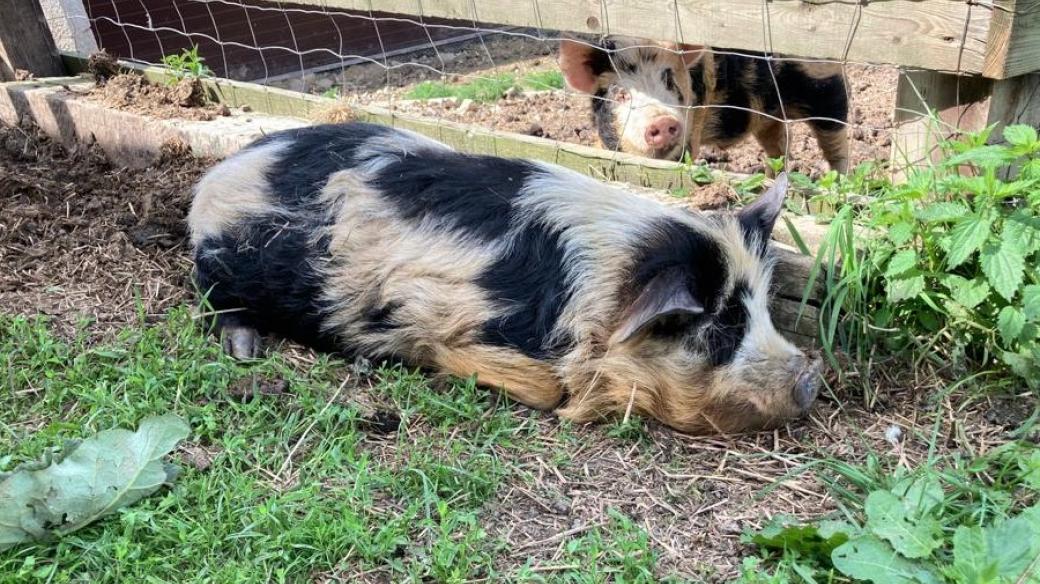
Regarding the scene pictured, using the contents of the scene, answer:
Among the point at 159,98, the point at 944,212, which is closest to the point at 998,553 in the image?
the point at 944,212

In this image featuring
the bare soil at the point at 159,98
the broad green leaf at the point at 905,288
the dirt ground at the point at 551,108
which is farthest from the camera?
the dirt ground at the point at 551,108

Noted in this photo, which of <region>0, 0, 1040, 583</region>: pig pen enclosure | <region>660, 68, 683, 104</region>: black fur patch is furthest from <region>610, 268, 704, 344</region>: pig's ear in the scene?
<region>660, 68, 683, 104</region>: black fur patch

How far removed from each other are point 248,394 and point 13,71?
368 cm

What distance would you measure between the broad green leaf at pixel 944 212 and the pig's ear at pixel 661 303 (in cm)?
68

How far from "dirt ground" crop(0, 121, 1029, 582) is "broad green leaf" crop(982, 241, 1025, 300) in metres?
0.38

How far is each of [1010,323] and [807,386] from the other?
1.82ft

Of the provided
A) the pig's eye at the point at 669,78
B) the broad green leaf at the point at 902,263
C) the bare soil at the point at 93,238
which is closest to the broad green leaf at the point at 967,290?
the broad green leaf at the point at 902,263

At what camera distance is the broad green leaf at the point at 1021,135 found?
2510 mm

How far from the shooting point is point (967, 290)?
2609mm

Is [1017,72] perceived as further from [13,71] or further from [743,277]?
[13,71]

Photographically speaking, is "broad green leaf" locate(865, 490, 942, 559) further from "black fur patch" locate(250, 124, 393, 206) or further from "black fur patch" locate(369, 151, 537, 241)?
"black fur patch" locate(250, 124, 393, 206)

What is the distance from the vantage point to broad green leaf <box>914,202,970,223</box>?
257 cm

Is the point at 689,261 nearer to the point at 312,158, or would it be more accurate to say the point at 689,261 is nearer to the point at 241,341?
the point at 312,158

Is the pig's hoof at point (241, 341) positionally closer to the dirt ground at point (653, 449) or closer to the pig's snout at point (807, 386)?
the dirt ground at point (653, 449)
